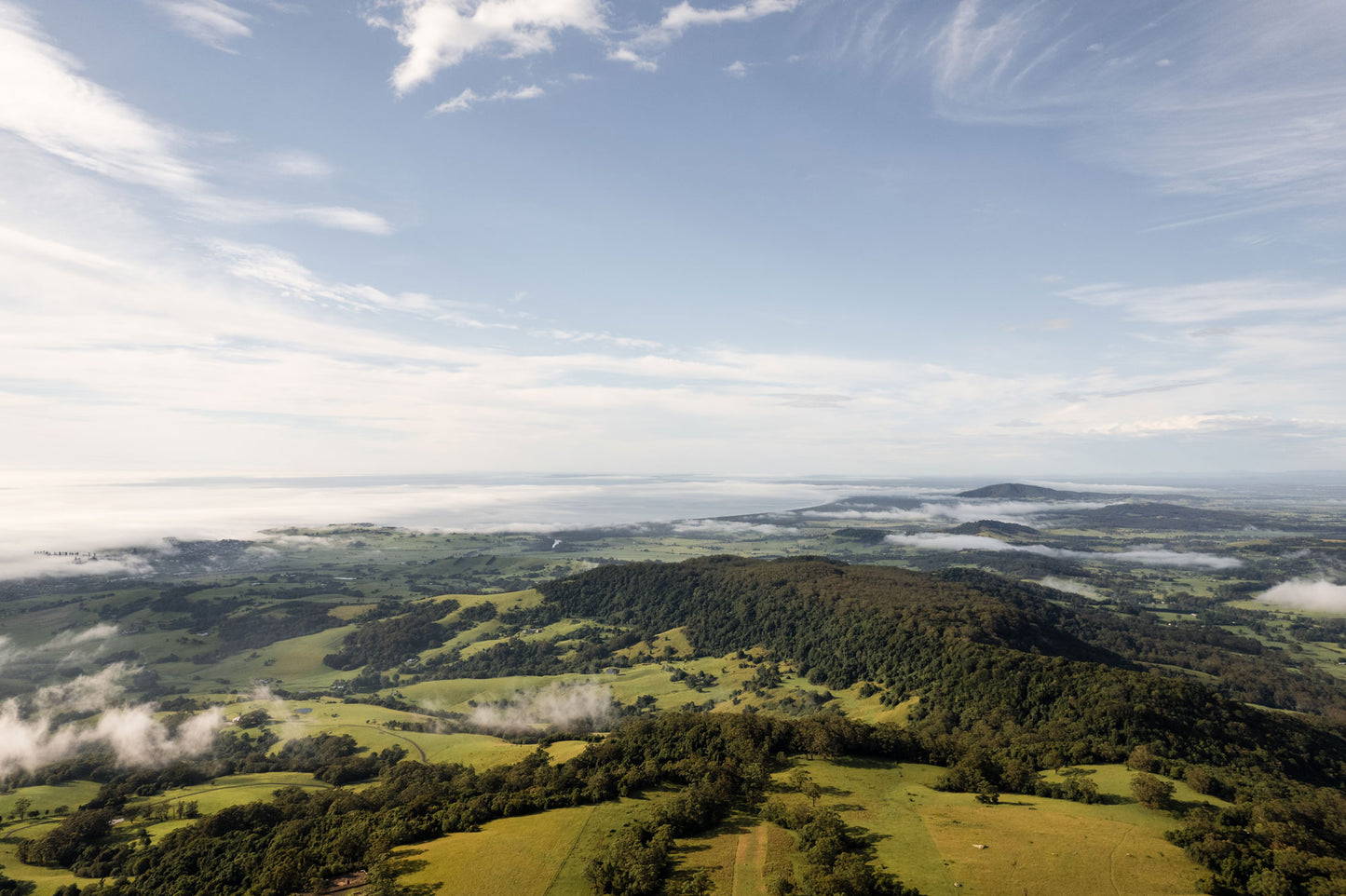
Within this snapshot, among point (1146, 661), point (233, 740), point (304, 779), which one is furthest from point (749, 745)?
point (1146, 661)

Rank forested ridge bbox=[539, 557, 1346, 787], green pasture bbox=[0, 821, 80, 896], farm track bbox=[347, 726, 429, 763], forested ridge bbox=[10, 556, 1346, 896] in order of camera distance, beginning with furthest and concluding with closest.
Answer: farm track bbox=[347, 726, 429, 763]
forested ridge bbox=[539, 557, 1346, 787]
green pasture bbox=[0, 821, 80, 896]
forested ridge bbox=[10, 556, 1346, 896]

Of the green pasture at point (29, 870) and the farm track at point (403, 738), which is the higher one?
the green pasture at point (29, 870)

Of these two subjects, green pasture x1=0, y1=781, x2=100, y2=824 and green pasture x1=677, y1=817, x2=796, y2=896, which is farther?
green pasture x1=0, y1=781, x2=100, y2=824

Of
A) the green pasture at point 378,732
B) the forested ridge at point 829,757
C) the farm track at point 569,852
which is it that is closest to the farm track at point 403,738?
the green pasture at point 378,732

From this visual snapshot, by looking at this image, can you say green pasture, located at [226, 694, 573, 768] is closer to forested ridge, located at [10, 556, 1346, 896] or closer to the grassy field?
forested ridge, located at [10, 556, 1346, 896]

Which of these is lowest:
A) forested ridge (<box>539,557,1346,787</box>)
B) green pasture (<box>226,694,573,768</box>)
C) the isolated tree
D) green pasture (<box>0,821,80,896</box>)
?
green pasture (<box>226,694,573,768</box>)

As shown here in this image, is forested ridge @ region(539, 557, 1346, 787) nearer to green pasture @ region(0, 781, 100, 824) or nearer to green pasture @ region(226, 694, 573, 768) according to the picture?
green pasture @ region(226, 694, 573, 768)

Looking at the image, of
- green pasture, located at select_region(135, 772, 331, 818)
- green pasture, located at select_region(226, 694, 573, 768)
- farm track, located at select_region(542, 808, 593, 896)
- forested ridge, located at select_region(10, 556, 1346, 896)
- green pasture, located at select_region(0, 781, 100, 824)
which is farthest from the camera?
green pasture, located at select_region(226, 694, 573, 768)

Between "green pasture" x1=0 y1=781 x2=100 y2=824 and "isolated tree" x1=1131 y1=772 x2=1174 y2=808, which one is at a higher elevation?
"isolated tree" x1=1131 y1=772 x2=1174 y2=808

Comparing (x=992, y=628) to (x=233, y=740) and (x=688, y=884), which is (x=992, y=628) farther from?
(x=233, y=740)

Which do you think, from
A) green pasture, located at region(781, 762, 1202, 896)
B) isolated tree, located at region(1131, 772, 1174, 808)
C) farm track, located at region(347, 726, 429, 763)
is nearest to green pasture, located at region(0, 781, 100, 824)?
farm track, located at region(347, 726, 429, 763)

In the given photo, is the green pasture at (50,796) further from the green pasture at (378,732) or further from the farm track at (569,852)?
the farm track at (569,852)

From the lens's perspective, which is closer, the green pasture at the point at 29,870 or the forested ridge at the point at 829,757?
the forested ridge at the point at 829,757
